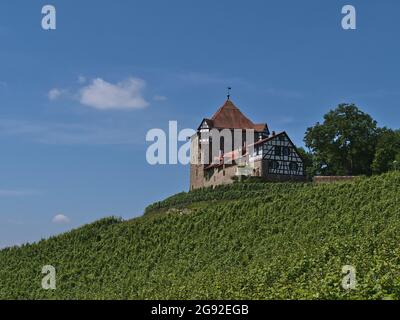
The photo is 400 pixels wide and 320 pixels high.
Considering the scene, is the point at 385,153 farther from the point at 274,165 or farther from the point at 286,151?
the point at 274,165

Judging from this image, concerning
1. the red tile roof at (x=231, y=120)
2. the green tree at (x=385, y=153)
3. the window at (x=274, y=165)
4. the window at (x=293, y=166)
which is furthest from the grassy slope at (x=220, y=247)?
the red tile roof at (x=231, y=120)

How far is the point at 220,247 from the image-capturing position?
32.1 m

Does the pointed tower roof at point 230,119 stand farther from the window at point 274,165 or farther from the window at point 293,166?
the window at point 274,165

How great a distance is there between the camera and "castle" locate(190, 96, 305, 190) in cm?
6112

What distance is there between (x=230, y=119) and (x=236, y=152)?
23.1ft

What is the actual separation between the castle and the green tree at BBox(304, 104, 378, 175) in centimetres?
564

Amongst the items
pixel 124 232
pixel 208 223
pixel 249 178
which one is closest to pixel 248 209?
pixel 208 223

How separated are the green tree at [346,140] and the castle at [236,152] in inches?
222

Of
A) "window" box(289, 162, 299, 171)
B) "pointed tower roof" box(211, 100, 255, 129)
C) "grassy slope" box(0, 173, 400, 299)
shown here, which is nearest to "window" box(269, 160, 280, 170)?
"window" box(289, 162, 299, 171)

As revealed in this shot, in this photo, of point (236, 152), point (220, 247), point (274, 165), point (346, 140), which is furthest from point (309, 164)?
point (220, 247)

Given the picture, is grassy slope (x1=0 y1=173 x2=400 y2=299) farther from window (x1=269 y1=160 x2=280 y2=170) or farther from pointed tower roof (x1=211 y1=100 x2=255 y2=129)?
pointed tower roof (x1=211 y1=100 x2=255 y2=129)

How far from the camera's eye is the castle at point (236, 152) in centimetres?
6112

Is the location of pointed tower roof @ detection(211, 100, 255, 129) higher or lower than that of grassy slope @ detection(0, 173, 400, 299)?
higher
